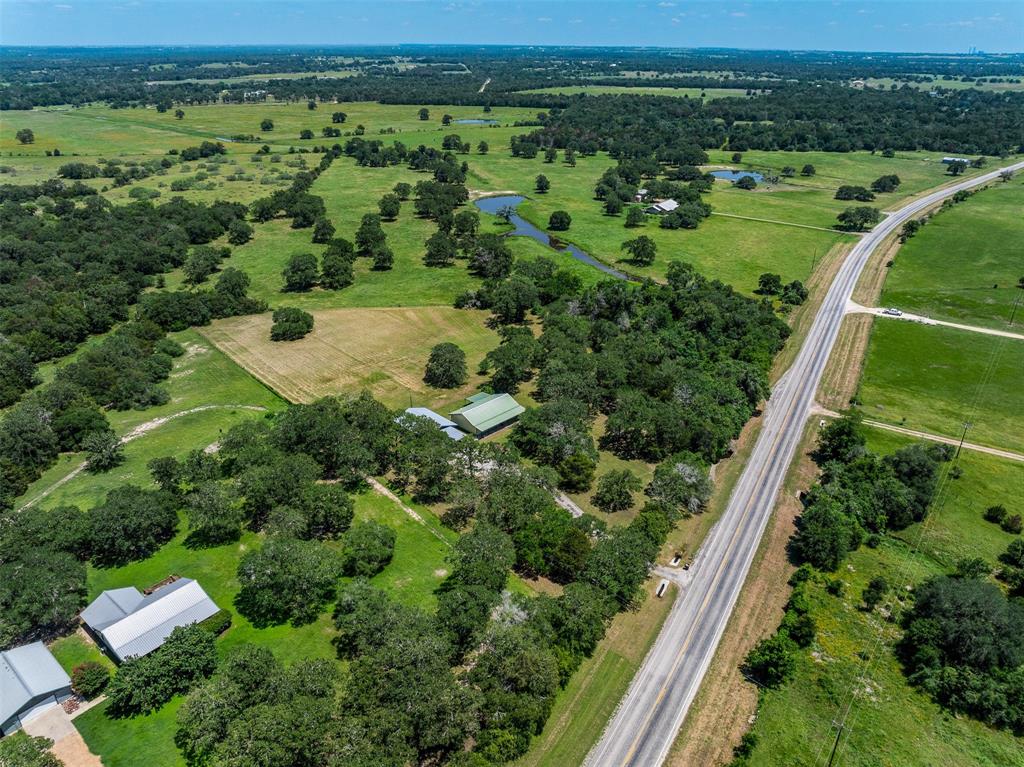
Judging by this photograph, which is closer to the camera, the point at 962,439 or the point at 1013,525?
the point at 1013,525

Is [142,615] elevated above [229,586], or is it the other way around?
[142,615]

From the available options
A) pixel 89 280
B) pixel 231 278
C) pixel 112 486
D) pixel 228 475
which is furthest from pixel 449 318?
pixel 89 280

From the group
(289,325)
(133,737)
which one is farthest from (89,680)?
(289,325)

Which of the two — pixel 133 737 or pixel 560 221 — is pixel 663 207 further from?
pixel 133 737

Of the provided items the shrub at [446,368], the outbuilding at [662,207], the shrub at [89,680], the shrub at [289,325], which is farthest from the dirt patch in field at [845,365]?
the shrub at [89,680]

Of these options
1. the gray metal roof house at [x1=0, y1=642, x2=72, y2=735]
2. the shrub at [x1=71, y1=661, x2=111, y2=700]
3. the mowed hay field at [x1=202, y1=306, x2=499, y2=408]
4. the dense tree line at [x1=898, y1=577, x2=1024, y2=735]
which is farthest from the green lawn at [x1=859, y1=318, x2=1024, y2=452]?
the gray metal roof house at [x1=0, y1=642, x2=72, y2=735]

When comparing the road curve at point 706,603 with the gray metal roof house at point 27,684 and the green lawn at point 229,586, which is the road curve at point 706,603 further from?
the gray metal roof house at point 27,684

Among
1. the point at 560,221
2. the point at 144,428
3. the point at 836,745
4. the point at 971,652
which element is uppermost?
the point at 560,221

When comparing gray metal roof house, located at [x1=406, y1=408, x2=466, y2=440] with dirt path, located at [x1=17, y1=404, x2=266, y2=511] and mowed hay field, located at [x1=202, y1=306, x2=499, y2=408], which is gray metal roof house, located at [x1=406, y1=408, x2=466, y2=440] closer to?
mowed hay field, located at [x1=202, y1=306, x2=499, y2=408]

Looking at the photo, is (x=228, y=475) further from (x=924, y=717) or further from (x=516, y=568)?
(x=924, y=717)
